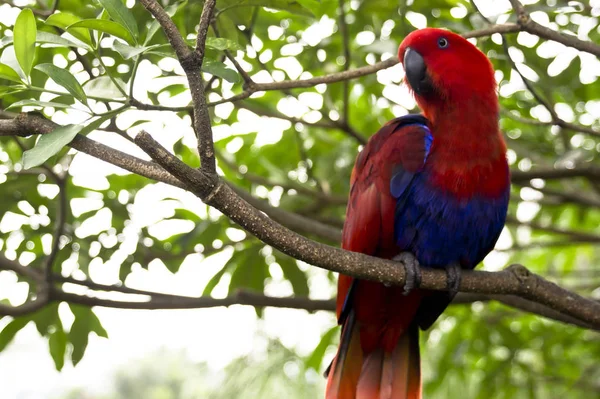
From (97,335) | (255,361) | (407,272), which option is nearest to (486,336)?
(255,361)

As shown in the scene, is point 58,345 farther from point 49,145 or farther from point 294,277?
point 49,145

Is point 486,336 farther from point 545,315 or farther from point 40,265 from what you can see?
point 40,265

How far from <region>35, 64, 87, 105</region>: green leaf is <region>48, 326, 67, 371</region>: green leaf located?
5.03 feet

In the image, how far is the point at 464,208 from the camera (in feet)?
7.59

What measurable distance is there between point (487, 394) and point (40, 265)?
222 centimetres

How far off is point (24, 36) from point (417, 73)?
4.37 feet

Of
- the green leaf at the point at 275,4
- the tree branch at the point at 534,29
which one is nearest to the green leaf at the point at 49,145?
the green leaf at the point at 275,4

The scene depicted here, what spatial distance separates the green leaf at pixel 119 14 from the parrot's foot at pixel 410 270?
3.28ft

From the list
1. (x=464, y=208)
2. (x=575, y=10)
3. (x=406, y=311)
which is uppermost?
(x=575, y=10)

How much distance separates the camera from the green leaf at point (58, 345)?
285cm

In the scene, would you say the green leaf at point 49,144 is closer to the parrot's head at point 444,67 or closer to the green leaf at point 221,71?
the green leaf at point 221,71

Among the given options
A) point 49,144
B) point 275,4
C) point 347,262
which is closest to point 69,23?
point 49,144

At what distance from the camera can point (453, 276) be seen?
2236 millimetres

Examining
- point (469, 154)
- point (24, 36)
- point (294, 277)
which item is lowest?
point (24, 36)
